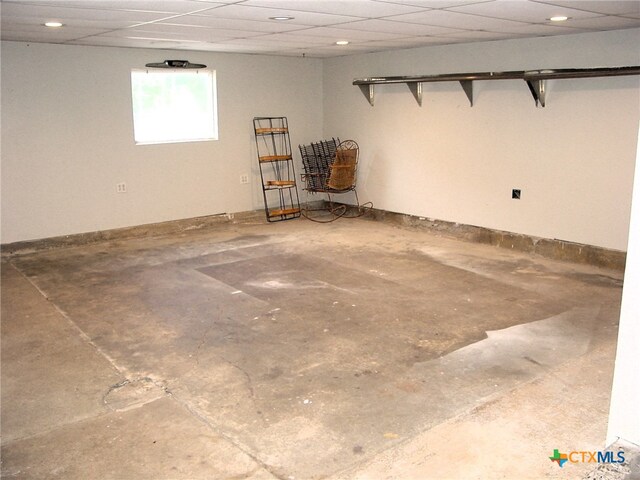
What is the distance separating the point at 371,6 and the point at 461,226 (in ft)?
11.4

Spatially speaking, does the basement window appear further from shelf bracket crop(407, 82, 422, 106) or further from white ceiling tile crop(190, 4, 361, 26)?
white ceiling tile crop(190, 4, 361, 26)

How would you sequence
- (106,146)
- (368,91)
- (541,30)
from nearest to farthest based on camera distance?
1. (541,30)
2. (106,146)
3. (368,91)

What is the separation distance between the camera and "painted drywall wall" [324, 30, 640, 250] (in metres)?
5.17

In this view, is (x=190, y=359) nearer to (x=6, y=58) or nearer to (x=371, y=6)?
(x=371, y=6)

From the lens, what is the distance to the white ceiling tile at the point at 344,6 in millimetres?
3488

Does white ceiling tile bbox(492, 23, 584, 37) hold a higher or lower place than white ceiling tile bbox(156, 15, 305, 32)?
lower

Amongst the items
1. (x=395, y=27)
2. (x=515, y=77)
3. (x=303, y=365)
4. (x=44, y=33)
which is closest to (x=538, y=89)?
(x=515, y=77)

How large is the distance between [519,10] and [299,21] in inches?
61.9

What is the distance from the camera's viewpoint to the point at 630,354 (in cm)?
179

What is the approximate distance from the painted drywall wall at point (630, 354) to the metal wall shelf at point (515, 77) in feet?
12.1

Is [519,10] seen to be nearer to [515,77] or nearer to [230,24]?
[515,77]

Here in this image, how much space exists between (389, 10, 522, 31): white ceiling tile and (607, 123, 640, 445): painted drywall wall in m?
2.67

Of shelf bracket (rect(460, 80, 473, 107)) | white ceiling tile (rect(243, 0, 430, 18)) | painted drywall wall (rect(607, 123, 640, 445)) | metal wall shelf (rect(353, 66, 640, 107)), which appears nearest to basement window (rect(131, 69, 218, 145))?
metal wall shelf (rect(353, 66, 640, 107))

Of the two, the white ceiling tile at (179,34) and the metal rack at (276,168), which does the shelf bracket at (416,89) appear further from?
the white ceiling tile at (179,34)
